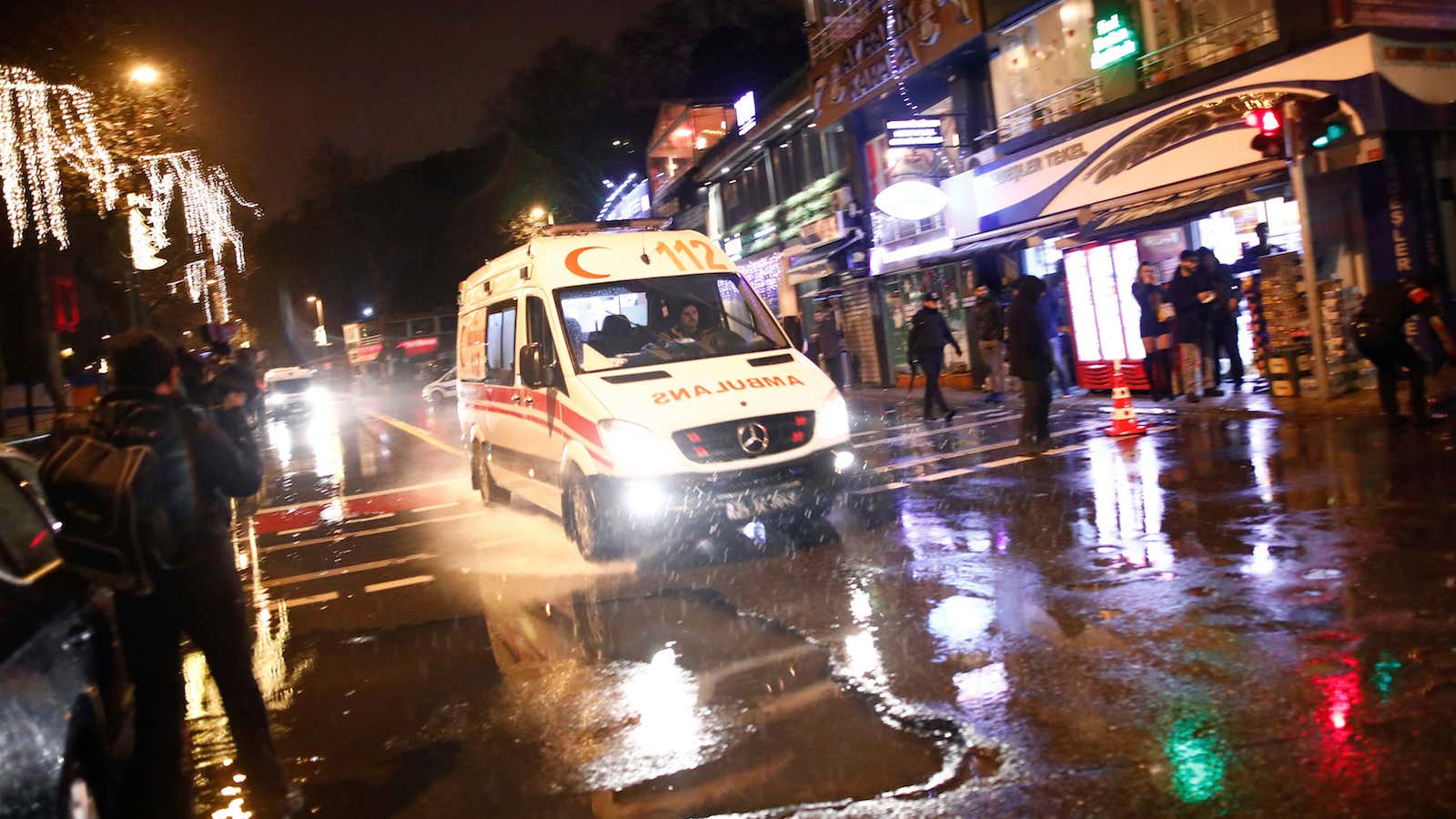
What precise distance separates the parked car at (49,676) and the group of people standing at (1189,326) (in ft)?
44.6

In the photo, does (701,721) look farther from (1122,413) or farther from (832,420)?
(1122,413)

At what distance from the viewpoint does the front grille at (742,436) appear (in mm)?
8430

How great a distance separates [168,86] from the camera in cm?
2069

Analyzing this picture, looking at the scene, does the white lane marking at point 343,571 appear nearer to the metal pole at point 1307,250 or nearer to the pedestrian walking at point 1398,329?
the pedestrian walking at point 1398,329

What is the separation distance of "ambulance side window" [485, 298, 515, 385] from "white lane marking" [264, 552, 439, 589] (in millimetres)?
1889

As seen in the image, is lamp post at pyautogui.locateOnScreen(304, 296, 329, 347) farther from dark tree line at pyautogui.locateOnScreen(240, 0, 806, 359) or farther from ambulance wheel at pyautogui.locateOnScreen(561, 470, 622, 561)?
ambulance wheel at pyautogui.locateOnScreen(561, 470, 622, 561)

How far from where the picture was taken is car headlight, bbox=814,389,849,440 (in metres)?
8.94

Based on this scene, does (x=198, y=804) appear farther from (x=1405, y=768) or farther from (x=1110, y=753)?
(x=1405, y=768)

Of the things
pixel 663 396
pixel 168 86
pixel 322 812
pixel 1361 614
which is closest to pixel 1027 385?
pixel 663 396

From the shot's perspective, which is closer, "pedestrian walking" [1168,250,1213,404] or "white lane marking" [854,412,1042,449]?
"pedestrian walking" [1168,250,1213,404]

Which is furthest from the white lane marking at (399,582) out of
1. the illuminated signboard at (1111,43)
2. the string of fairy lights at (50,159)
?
the illuminated signboard at (1111,43)

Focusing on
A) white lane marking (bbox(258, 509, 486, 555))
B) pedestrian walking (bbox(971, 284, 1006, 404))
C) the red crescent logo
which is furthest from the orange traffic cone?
white lane marking (bbox(258, 509, 486, 555))

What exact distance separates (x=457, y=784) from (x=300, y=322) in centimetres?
9878

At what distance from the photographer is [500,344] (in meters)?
11.4
